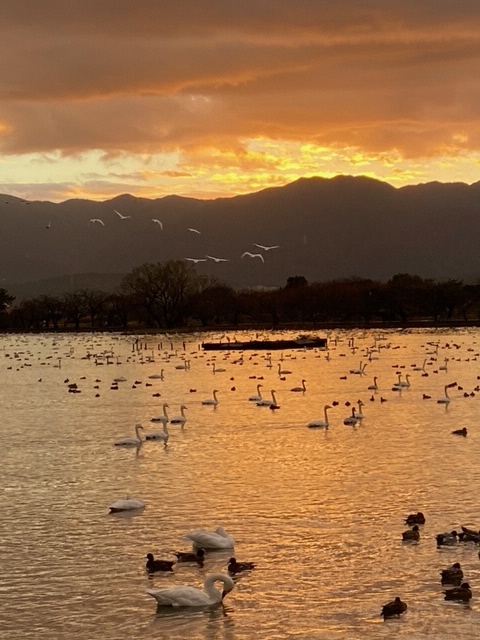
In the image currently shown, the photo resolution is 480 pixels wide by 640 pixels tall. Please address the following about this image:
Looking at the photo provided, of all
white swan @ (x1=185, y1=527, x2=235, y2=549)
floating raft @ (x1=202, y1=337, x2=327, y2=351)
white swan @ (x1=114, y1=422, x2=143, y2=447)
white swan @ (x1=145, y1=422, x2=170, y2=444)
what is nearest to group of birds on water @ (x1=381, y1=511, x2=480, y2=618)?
white swan @ (x1=185, y1=527, x2=235, y2=549)

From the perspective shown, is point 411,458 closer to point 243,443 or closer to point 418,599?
point 243,443

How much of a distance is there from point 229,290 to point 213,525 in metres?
144

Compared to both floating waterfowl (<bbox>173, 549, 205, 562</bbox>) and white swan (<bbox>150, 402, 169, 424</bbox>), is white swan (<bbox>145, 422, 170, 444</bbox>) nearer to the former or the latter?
white swan (<bbox>150, 402, 169, 424</bbox>)

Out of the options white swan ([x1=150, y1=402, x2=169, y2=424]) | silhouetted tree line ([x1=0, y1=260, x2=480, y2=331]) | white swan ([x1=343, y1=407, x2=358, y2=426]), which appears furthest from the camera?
silhouetted tree line ([x1=0, y1=260, x2=480, y2=331])

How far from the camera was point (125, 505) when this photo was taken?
23688 millimetres

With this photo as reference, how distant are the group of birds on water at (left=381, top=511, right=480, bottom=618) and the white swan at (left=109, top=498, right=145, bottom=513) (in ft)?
19.3

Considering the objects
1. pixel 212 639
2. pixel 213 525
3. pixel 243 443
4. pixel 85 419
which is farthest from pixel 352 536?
pixel 85 419

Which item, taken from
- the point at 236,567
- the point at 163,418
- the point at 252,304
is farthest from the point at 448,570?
the point at 252,304

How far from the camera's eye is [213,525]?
72.7 feet

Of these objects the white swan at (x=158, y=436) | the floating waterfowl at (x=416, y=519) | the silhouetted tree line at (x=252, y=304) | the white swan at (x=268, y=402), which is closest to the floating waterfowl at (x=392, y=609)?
the floating waterfowl at (x=416, y=519)

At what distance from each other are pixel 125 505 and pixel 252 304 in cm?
13090

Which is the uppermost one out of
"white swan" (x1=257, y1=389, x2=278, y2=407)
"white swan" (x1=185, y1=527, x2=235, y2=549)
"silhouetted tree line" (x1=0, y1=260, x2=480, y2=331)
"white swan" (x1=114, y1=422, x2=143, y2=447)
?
"silhouetted tree line" (x1=0, y1=260, x2=480, y2=331)

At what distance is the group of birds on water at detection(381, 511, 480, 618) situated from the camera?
16.5 meters

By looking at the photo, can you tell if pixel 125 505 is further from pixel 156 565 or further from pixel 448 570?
pixel 448 570
